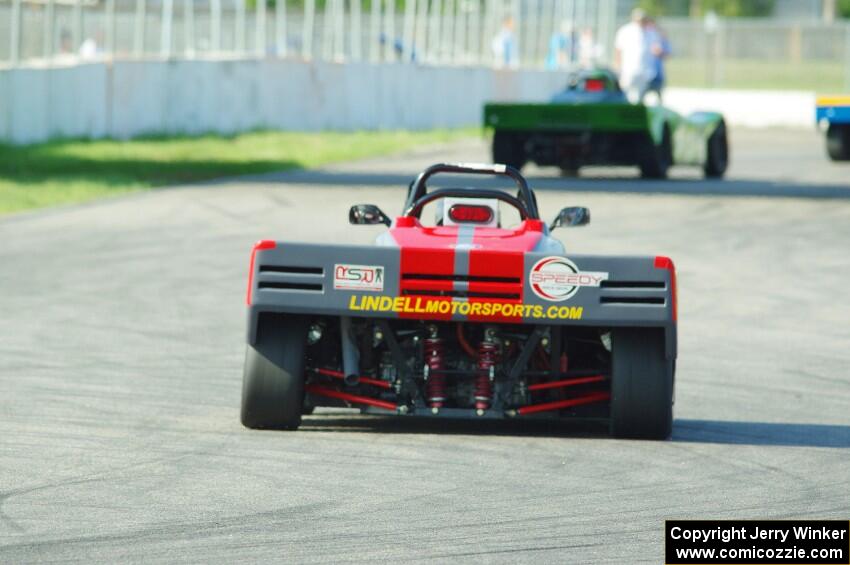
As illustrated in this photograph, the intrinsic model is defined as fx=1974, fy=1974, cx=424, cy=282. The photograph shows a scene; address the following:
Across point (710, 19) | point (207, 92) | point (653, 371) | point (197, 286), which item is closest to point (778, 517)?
point (653, 371)

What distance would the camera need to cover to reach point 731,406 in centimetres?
1005

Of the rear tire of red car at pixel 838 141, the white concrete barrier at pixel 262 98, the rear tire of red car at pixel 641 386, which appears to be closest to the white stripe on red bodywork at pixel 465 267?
the rear tire of red car at pixel 641 386

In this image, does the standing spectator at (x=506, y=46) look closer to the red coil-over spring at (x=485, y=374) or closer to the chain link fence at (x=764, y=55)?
the chain link fence at (x=764, y=55)

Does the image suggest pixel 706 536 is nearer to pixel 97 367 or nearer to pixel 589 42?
pixel 97 367

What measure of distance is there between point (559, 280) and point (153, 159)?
62.9 feet

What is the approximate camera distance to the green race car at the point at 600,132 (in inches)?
972

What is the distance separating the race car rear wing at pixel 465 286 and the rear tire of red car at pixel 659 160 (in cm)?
1688

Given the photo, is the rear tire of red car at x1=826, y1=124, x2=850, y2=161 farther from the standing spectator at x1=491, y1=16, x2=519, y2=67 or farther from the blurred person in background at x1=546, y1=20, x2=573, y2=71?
the blurred person in background at x1=546, y1=20, x2=573, y2=71

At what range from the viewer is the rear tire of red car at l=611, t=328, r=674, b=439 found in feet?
28.9

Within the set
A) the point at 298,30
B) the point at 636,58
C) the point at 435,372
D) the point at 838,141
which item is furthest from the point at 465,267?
the point at 298,30

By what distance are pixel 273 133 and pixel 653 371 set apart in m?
27.1

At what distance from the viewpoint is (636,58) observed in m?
30.9

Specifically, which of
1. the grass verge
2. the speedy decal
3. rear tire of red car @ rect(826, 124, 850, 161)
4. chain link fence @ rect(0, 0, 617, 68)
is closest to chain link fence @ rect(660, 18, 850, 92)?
chain link fence @ rect(0, 0, 617, 68)

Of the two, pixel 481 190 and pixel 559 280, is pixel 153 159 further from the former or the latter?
pixel 559 280
